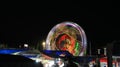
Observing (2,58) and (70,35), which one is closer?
(2,58)

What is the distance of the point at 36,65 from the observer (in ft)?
34.0

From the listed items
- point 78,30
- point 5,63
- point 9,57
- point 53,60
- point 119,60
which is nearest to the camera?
point 5,63

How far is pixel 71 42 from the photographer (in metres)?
62.8

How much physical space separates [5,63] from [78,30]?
4942cm

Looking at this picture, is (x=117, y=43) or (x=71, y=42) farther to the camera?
(x=71, y=42)

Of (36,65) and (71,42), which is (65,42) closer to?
(71,42)

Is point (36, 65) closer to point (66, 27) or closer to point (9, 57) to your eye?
point (9, 57)

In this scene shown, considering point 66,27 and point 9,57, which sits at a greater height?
point 66,27

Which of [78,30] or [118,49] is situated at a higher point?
[78,30]

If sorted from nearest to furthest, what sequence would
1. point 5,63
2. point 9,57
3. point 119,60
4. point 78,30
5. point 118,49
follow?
point 5,63 < point 9,57 < point 118,49 < point 119,60 < point 78,30

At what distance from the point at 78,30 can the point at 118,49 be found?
146ft

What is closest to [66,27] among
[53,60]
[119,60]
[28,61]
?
[53,60]

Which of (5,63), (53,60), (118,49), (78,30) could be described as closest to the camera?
(5,63)

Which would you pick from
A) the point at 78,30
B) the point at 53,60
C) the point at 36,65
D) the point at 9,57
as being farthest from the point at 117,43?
the point at 78,30
